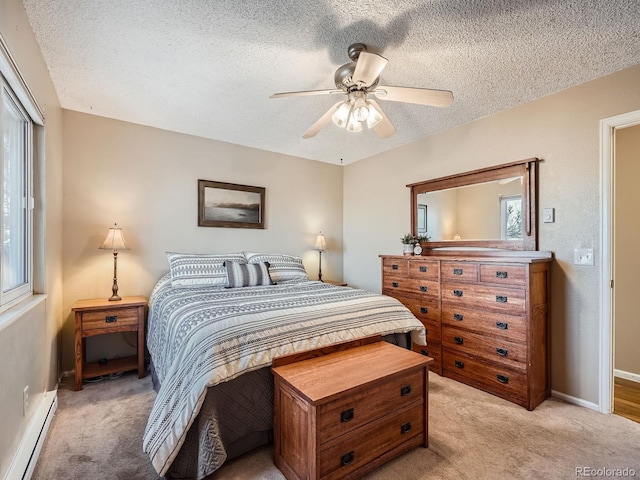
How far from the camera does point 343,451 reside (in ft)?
4.79

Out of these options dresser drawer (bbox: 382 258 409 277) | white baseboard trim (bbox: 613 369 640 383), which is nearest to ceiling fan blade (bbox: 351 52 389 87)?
dresser drawer (bbox: 382 258 409 277)

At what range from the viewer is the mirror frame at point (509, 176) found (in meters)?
2.55

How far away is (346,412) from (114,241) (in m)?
2.52

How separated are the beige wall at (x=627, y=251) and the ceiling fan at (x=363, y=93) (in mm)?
2194

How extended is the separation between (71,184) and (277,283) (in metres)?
2.15

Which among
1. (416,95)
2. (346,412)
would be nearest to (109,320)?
(346,412)

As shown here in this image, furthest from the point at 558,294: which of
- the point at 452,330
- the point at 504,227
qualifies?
the point at 452,330

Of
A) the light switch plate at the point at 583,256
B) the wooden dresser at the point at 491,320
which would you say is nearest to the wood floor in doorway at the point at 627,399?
the wooden dresser at the point at 491,320

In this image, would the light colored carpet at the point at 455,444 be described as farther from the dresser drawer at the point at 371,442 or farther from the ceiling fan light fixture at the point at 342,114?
the ceiling fan light fixture at the point at 342,114

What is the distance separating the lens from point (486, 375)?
2449 millimetres

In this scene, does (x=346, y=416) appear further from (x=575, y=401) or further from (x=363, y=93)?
(x=575, y=401)

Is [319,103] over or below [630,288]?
over

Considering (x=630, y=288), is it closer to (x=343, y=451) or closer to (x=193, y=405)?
(x=343, y=451)

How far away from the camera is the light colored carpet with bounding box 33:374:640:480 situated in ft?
5.19
